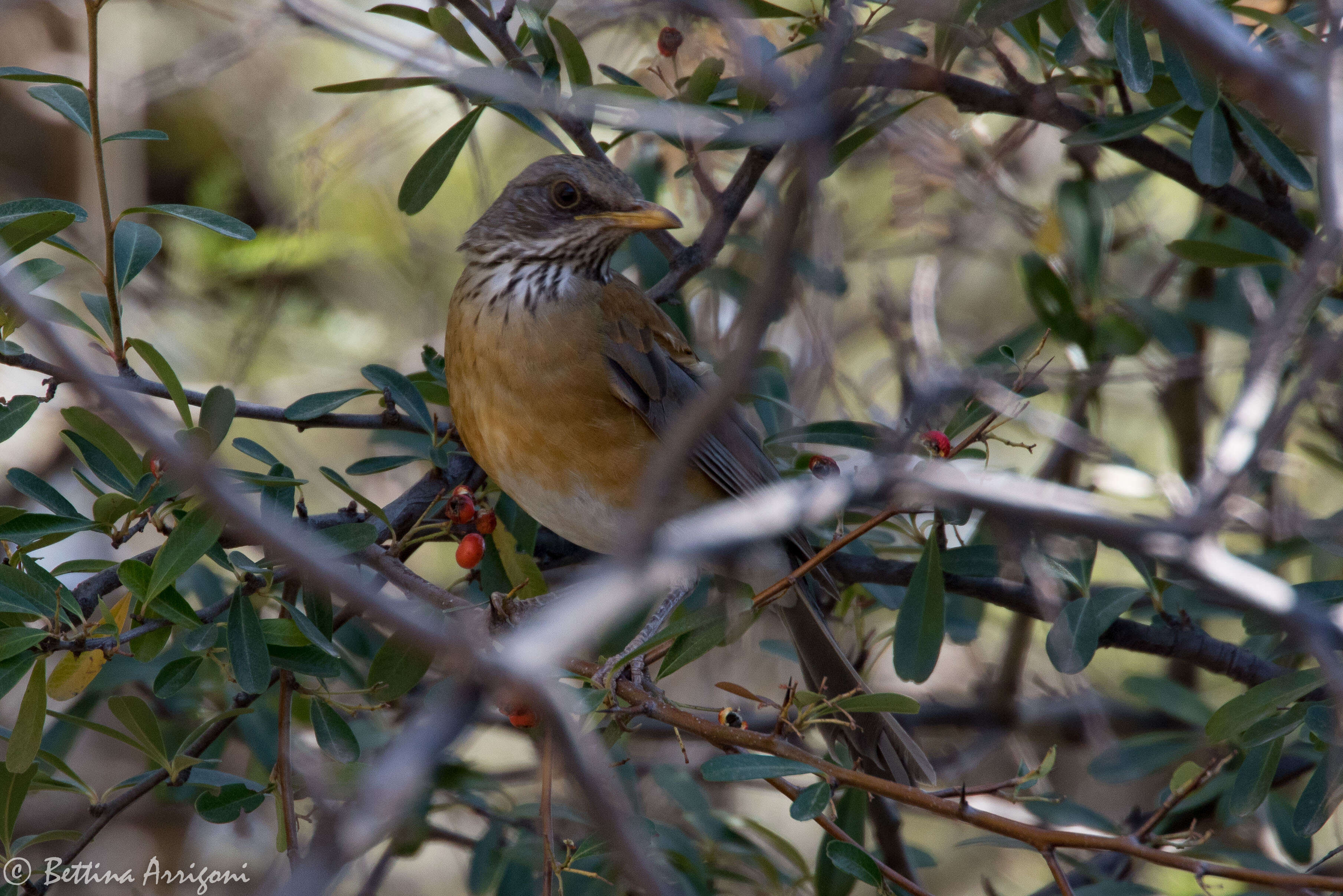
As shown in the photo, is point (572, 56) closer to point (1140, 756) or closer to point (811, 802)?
point (811, 802)

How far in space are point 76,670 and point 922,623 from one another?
8.33ft

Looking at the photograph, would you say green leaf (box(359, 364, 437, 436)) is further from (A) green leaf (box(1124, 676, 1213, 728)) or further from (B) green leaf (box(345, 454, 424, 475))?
(A) green leaf (box(1124, 676, 1213, 728))

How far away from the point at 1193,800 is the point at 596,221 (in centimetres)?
318

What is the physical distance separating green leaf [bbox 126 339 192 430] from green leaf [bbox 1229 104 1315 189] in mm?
3493

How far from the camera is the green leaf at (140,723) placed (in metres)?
3.38

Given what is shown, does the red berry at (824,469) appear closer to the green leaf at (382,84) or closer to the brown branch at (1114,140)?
the brown branch at (1114,140)

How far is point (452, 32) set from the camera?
3.75 m

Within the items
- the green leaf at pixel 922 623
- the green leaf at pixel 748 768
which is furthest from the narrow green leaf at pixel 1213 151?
the green leaf at pixel 748 768

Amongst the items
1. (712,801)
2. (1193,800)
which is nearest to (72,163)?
(712,801)

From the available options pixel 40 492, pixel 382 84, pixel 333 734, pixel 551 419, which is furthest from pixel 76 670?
pixel 382 84

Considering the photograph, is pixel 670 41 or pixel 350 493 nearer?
pixel 350 493

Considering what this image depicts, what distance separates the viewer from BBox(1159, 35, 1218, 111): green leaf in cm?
358

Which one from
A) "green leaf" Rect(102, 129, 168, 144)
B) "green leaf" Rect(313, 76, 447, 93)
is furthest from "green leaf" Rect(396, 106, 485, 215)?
"green leaf" Rect(102, 129, 168, 144)

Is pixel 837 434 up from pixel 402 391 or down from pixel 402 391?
down
